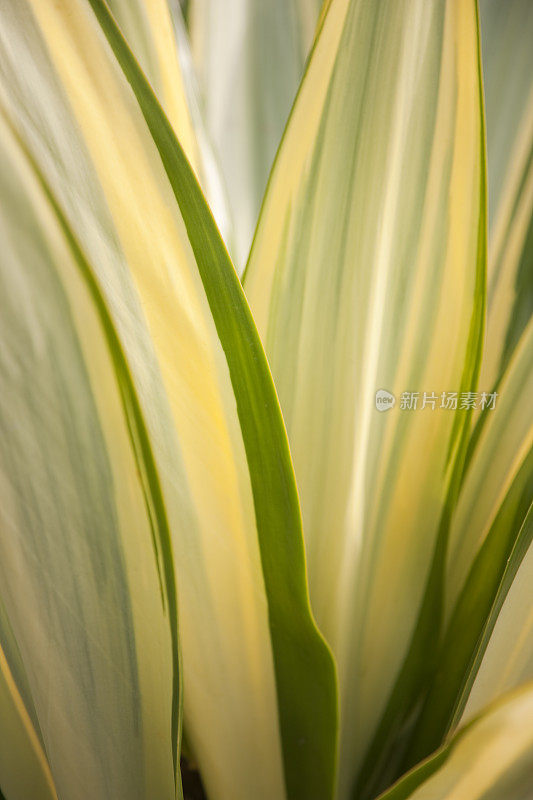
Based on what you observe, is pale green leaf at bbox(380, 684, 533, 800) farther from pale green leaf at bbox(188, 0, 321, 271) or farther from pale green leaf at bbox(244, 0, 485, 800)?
pale green leaf at bbox(188, 0, 321, 271)

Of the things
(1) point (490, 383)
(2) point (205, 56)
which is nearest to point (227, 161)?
(2) point (205, 56)

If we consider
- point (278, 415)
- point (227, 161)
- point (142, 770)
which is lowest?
point (142, 770)

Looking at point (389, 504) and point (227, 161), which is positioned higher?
point (227, 161)

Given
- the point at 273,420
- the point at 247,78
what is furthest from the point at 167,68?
the point at 273,420

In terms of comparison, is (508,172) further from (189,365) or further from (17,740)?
(17,740)

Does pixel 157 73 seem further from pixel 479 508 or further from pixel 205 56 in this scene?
pixel 479 508

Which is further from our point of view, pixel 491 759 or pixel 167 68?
pixel 167 68
